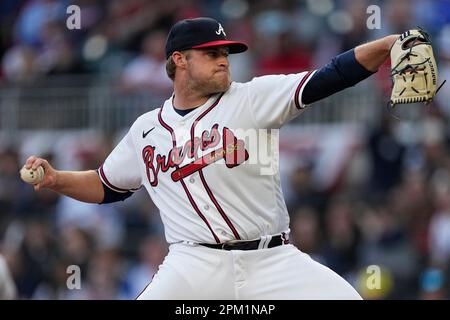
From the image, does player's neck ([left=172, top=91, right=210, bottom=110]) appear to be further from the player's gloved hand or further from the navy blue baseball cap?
the player's gloved hand

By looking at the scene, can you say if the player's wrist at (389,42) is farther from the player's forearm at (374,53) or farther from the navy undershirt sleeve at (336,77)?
the navy undershirt sleeve at (336,77)

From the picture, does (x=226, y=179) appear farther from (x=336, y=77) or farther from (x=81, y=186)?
(x=81, y=186)

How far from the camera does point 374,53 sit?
5402 millimetres

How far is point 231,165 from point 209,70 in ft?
1.72

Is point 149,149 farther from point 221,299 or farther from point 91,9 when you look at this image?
point 91,9

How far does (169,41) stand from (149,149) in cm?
58

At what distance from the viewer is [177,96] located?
6.14 meters

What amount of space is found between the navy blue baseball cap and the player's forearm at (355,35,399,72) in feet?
2.49

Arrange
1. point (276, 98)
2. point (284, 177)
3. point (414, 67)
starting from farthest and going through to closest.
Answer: point (284, 177)
point (276, 98)
point (414, 67)

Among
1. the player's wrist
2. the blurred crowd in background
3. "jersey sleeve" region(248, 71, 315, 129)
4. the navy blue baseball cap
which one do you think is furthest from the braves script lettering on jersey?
the blurred crowd in background

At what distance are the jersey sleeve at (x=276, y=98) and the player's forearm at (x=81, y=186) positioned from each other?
119 centimetres

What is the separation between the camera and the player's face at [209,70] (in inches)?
232

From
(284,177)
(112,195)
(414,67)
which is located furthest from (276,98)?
(284,177)

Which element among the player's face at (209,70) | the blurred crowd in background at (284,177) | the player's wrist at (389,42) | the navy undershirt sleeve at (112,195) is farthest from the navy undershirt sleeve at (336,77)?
the blurred crowd in background at (284,177)
